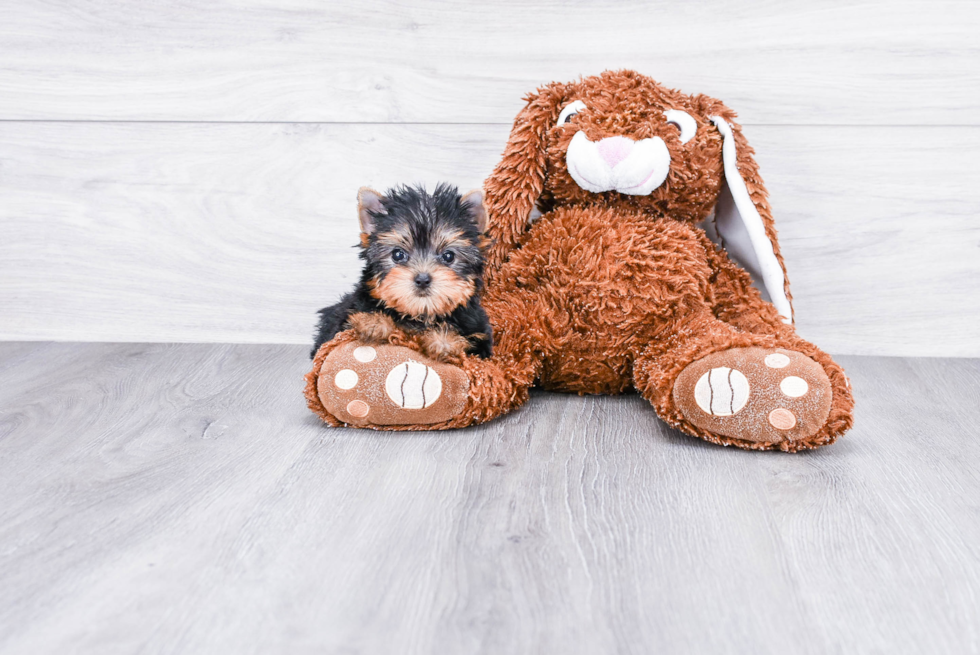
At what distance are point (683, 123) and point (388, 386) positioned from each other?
66 centimetres

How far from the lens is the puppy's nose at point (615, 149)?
51.0 inches

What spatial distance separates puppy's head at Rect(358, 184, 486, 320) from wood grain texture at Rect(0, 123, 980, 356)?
545 mm

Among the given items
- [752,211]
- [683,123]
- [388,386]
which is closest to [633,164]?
[683,123]

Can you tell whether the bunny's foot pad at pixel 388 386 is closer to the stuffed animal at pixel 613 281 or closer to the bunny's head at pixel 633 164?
the stuffed animal at pixel 613 281

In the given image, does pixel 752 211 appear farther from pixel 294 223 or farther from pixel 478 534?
pixel 294 223

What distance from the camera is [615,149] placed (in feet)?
4.25

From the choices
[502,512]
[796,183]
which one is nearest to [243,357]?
[502,512]

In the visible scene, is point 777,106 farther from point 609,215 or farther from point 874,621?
point 874,621

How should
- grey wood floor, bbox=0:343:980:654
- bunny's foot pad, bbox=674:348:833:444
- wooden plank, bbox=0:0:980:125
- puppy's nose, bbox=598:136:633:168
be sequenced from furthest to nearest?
wooden plank, bbox=0:0:980:125 < puppy's nose, bbox=598:136:633:168 < bunny's foot pad, bbox=674:348:833:444 < grey wood floor, bbox=0:343:980:654

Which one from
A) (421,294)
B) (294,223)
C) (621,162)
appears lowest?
(294,223)

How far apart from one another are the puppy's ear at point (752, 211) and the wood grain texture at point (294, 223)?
21 cm

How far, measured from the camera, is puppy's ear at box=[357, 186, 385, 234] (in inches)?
44.1

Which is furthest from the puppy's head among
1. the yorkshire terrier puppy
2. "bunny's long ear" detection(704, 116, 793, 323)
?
"bunny's long ear" detection(704, 116, 793, 323)

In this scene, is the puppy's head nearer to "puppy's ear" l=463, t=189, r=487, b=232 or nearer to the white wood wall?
"puppy's ear" l=463, t=189, r=487, b=232
